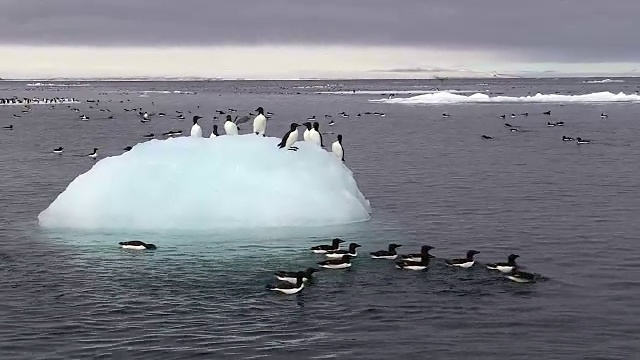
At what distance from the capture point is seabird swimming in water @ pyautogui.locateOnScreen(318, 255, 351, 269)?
19.9 meters

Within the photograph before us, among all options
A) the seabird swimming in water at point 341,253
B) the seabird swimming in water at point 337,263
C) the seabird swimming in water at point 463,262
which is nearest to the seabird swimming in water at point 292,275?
the seabird swimming in water at point 337,263

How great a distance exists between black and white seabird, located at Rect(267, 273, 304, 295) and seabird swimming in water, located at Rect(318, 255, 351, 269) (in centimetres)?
183

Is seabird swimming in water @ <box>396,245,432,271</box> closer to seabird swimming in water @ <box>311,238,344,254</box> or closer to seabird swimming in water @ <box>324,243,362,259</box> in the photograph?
seabird swimming in water @ <box>324,243,362,259</box>

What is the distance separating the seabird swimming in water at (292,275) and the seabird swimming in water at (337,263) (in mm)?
996

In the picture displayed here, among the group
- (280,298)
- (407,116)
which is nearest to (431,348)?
(280,298)

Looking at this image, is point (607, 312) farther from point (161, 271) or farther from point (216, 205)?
point (216, 205)

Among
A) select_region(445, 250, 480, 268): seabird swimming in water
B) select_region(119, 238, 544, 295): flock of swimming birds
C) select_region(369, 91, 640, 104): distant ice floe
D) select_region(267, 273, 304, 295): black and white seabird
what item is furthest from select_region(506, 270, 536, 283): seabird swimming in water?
select_region(369, 91, 640, 104): distant ice floe

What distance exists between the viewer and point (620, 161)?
4381 cm

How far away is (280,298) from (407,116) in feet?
233

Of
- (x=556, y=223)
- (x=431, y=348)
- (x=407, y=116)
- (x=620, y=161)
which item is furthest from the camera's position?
(x=407, y=116)

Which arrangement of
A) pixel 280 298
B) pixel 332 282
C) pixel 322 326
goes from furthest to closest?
1. pixel 332 282
2. pixel 280 298
3. pixel 322 326

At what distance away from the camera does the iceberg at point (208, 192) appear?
947 inches

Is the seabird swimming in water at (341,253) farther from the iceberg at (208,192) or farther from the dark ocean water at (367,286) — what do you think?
the iceberg at (208,192)

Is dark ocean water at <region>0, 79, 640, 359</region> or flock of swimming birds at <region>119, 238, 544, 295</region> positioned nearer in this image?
dark ocean water at <region>0, 79, 640, 359</region>
